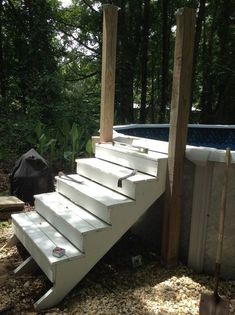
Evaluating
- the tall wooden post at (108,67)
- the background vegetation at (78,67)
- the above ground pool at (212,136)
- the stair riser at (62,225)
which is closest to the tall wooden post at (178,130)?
the stair riser at (62,225)

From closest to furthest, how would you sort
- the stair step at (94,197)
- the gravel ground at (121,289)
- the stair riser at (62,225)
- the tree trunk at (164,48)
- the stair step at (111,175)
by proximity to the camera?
the gravel ground at (121,289) → the stair riser at (62,225) → the stair step at (94,197) → the stair step at (111,175) → the tree trunk at (164,48)

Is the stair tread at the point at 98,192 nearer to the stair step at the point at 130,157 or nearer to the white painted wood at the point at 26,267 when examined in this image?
the stair step at the point at 130,157

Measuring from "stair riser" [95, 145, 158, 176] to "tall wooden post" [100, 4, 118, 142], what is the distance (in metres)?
0.25

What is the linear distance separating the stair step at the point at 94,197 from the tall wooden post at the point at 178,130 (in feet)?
1.29

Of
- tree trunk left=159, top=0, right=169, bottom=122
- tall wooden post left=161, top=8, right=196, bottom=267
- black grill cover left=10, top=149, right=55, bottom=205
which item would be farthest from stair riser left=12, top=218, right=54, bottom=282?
tree trunk left=159, top=0, right=169, bottom=122

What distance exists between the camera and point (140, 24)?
38.5 ft

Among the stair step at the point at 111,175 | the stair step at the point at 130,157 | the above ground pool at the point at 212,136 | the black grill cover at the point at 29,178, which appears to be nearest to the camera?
the stair step at the point at 111,175

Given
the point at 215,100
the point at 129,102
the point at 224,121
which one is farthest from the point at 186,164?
the point at 215,100

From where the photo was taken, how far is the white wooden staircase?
96.4 inches

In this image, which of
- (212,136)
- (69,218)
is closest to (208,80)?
(212,136)

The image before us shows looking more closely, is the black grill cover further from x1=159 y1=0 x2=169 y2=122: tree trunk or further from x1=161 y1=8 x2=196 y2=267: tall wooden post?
x1=159 y1=0 x2=169 y2=122: tree trunk

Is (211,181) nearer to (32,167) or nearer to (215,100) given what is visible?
(32,167)

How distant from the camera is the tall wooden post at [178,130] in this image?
2.62m

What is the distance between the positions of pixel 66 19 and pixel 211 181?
11605mm
